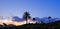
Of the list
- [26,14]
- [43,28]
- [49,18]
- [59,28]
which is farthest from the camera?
[49,18]

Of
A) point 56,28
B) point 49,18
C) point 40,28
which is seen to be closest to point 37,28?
point 40,28

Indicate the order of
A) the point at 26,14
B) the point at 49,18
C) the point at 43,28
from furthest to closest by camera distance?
the point at 49,18 → the point at 26,14 → the point at 43,28

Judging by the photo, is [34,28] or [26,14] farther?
[26,14]

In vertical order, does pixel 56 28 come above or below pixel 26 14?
below

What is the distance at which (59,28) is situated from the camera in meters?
70.6

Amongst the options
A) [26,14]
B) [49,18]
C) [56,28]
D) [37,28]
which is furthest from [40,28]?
[49,18]

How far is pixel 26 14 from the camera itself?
408ft

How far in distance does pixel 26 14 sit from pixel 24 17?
239 centimetres

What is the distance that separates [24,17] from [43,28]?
46489 millimetres

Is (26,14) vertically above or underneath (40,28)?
above

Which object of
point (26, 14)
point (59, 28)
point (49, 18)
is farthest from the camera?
point (49, 18)

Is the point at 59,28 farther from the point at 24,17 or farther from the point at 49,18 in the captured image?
the point at 49,18

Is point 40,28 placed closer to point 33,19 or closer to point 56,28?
point 56,28

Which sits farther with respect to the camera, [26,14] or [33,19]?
[33,19]
